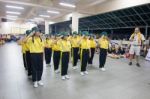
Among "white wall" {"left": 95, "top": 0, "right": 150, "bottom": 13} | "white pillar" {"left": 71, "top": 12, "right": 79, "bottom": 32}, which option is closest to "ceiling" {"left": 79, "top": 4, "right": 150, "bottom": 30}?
"white wall" {"left": 95, "top": 0, "right": 150, "bottom": 13}

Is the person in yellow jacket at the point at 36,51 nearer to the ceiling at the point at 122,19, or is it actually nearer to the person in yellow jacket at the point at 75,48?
the person in yellow jacket at the point at 75,48

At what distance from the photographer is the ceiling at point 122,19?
987cm

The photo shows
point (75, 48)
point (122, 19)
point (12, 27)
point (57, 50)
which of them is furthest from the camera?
point (12, 27)

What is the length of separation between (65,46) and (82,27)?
1227 cm

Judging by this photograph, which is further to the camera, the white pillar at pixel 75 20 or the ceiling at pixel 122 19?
the white pillar at pixel 75 20

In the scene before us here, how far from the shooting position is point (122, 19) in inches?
449

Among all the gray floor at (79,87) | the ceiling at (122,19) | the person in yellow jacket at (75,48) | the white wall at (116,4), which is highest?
the white wall at (116,4)

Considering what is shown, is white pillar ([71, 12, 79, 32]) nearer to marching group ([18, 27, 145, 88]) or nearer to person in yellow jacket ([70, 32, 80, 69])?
marching group ([18, 27, 145, 88])

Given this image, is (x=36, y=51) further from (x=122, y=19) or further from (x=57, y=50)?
(x=122, y=19)

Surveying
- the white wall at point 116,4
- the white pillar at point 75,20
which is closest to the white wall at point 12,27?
the white pillar at point 75,20

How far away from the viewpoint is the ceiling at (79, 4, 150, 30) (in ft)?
32.4

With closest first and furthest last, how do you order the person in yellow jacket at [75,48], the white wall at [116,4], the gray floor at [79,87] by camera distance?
the gray floor at [79,87] < the person in yellow jacket at [75,48] < the white wall at [116,4]

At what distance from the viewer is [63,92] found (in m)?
3.74

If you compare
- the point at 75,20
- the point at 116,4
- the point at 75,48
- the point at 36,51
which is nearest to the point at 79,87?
the point at 36,51
